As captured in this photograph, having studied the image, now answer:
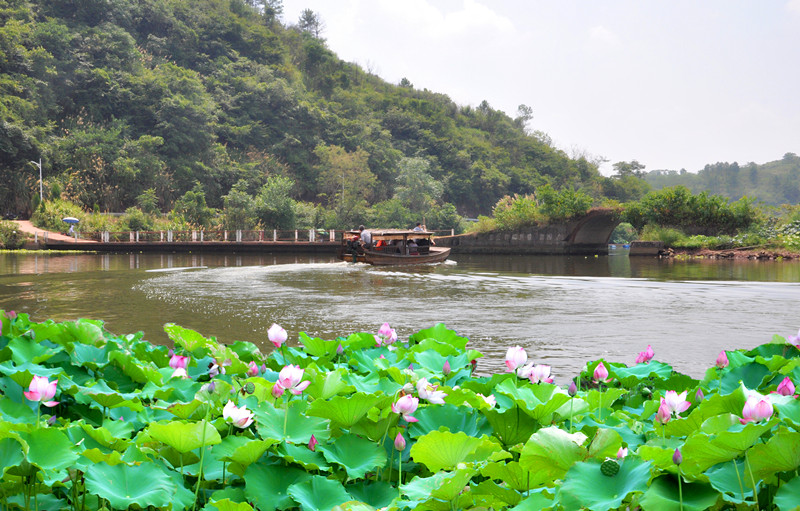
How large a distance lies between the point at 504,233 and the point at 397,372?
35461 mm

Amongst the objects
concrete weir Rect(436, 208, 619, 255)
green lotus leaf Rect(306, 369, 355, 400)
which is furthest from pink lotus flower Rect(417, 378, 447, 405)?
concrete weir Rect(436, 208, 619, 255)

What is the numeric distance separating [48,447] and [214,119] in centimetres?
5752

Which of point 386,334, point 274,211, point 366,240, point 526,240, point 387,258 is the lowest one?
point 387,258

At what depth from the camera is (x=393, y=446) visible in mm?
A: 1855

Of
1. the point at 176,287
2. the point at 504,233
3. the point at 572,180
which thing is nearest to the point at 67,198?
the point at 504,233

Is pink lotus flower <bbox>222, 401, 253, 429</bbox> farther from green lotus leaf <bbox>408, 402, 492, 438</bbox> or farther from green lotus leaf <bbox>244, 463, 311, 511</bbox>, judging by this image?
green lotus leaf <bbox>408, 402, 492, 438</bbox>

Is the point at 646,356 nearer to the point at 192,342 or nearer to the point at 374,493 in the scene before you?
the point at 374,493

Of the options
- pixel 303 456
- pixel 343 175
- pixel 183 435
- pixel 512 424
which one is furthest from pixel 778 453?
pixel 343 175

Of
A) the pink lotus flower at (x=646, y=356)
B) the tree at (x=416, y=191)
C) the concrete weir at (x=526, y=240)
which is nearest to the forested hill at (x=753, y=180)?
the tree at (x=416, y=191)

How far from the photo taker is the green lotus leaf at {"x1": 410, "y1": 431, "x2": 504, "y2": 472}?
150 cm

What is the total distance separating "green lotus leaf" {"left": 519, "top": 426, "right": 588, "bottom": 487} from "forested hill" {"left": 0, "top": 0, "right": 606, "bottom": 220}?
137ft

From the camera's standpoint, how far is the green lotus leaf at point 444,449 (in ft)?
4.93

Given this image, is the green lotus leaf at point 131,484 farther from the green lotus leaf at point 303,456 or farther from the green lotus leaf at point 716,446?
the green lotus leaf at point 716,446

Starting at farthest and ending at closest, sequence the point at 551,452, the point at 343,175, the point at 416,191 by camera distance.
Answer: the point at 343,175 → the point at 416,191 → the point at 551,452
